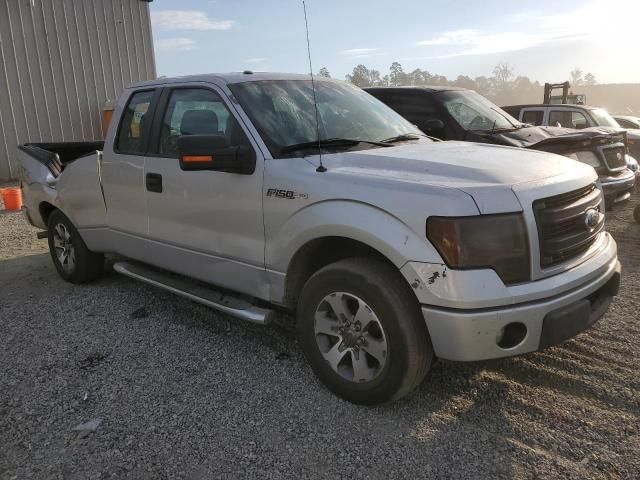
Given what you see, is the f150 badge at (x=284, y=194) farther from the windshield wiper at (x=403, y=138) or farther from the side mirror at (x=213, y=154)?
the windshield wiper at (x=403, y=138)

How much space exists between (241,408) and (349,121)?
2.07 metres

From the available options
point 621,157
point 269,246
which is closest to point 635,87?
point 621,157

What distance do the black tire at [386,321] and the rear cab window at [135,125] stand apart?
2.15 meters

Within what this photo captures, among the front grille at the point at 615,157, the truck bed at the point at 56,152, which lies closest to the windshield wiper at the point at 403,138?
the truck bed at the point at 56,152

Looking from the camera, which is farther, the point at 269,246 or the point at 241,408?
the point at 269,246

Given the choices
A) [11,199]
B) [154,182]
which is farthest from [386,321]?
[11,199]

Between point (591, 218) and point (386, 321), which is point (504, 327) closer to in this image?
point (386, 321)

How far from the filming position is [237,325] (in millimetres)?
4324

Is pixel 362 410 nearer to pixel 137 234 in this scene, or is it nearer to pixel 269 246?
pixel 269 246

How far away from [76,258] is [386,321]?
375cm

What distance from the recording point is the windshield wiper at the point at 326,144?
136 inches

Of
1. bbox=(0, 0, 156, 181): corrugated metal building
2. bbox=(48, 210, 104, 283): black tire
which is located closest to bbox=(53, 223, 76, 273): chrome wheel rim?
bbox=(48, 210, 104, 283): black tire

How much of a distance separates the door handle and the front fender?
1.22 m

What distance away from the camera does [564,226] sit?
2848 millimetres
